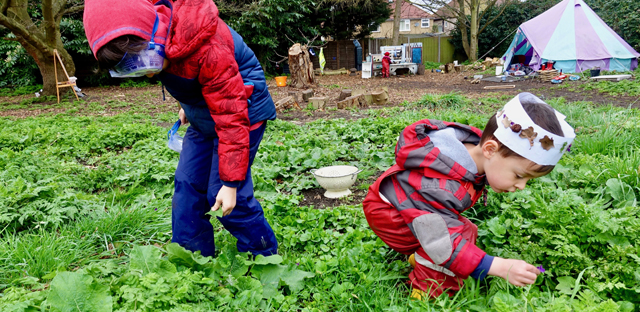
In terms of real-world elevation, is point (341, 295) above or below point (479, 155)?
below

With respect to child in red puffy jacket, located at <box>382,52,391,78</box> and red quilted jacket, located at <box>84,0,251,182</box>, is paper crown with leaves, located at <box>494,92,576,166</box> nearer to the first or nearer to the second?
red quilted jacket, located at <box>84,0,251,182</box>

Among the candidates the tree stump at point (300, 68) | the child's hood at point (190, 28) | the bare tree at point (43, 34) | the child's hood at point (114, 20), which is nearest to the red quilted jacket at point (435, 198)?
the child's hood at point (190, 28)

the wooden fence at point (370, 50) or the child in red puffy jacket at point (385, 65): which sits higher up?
the wooden fence at point (370, 50)

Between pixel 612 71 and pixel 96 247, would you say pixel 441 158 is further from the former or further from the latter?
pixel 612 71

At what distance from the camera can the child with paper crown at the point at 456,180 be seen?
155 centimetres

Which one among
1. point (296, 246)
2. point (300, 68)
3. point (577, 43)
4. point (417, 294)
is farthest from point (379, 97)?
point (577, 43)

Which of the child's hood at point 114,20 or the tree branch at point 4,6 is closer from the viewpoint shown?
the child's hood at point 114,20

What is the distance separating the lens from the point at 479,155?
70.6 inches

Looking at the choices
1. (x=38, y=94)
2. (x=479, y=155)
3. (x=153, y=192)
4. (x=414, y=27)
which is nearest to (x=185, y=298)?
(x=479, y=155)

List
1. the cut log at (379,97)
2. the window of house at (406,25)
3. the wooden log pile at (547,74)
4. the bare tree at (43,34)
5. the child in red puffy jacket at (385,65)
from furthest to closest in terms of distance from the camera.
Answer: the window of house at (406,25) < the child in red puffy jacket at (385,65) < the wooden log pile at (547,74) < the bare tree at (43,34) < the cut log at (379,97)

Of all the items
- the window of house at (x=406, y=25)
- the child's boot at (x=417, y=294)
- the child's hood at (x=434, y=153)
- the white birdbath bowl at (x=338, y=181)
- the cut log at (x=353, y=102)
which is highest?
the window of house at (x=406, y=25)

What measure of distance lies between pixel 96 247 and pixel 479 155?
2.15 metres

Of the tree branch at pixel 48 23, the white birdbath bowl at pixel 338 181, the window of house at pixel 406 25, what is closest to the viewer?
the white birdbath bowl at pixel 338 181

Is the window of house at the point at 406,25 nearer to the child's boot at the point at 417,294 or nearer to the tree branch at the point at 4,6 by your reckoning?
the tree branch at the point at 4,6
